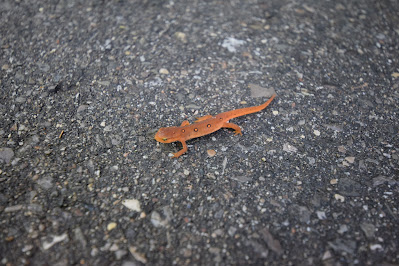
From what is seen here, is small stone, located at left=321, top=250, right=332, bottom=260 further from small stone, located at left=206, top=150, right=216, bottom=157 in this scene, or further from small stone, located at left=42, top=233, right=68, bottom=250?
small stone, located at left=42, top=233, right=68, bottom=250

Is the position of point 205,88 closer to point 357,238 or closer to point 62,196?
point 62,196

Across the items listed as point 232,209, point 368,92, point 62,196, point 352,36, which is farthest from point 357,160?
point 62,196

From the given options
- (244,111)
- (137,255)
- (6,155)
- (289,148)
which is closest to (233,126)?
(244,111)

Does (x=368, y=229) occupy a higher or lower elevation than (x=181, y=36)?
lower

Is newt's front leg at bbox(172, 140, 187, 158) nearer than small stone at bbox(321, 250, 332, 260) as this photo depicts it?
No

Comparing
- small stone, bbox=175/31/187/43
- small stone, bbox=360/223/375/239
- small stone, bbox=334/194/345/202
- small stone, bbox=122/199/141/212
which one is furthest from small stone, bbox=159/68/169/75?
small stone, bbox=360/223/375/239

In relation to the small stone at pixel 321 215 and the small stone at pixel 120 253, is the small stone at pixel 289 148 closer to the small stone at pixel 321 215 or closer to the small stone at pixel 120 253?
the small stone at pixel 321 215

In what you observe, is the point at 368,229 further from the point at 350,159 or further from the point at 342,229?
the point at 350,159

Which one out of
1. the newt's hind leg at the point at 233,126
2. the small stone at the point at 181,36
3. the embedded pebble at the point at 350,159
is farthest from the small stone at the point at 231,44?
the embedded pebble at the point at 350,159
